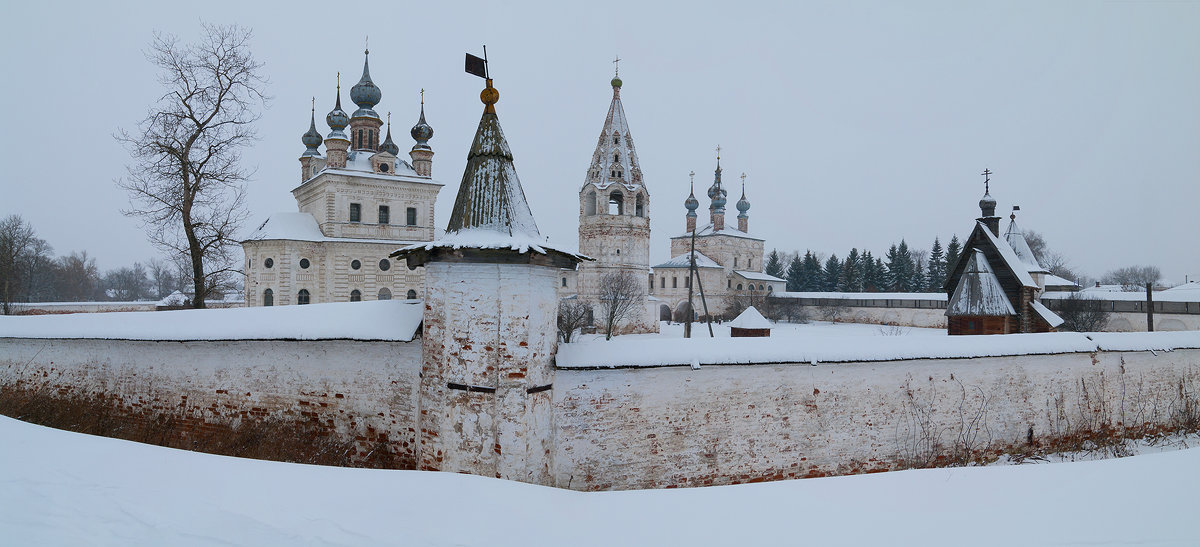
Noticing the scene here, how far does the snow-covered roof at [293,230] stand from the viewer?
25188 millimetres

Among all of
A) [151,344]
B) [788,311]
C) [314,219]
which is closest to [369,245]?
[314,219]

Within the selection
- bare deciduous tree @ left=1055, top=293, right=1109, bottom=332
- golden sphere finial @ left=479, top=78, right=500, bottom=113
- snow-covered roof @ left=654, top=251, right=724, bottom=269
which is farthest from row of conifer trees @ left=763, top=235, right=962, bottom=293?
Answer: golden sphere finial @ left=479, top=78, right=500, bottom=113

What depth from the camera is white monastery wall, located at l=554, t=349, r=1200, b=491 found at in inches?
277

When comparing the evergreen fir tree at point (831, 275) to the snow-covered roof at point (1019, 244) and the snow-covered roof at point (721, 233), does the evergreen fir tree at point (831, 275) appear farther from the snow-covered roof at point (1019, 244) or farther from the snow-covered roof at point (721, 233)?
the snow-covered roof at point (1019, 244)

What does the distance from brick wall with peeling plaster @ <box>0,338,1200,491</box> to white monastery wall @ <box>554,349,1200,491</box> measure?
0.02 m

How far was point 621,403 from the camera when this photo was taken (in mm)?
7094

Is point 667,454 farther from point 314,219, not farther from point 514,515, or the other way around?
point 314,219

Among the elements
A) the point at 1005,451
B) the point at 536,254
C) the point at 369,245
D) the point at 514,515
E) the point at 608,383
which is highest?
the point at 369,245

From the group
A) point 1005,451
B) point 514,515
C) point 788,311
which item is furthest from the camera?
point 788,311

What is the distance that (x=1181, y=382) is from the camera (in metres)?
10.5

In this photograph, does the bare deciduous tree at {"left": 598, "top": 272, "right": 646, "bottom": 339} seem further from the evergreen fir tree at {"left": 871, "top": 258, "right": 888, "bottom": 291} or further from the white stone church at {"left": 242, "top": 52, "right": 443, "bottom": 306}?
the evergreen fir tree at {"left": 871, "top": 258, "right": 888, "bottom": 291}

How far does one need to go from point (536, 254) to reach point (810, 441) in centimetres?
466

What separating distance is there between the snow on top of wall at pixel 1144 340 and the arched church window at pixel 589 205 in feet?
94.6

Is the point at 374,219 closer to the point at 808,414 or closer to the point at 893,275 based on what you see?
the point at 808,414
